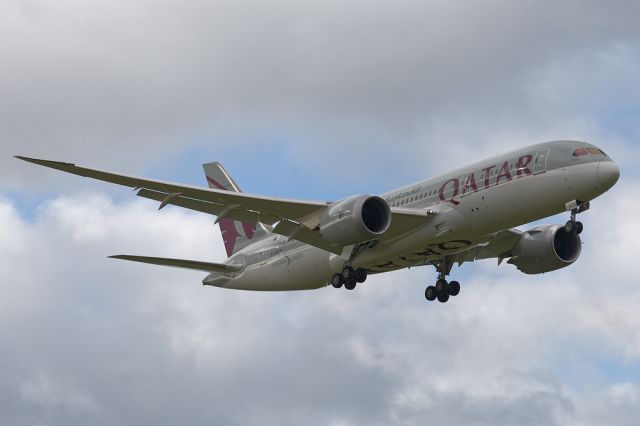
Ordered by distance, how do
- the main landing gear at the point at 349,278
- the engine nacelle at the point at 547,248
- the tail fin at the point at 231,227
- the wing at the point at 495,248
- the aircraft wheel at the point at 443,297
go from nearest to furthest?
the main landing gear at the point at 349,278
the engine nacelle at the point at 547,248
the wing at the point at 495,248
the aircraft wheel at the point at 443,297
the tail fin at the point at 231,227

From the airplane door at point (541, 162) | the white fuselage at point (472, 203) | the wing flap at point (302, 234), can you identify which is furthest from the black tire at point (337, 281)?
the airplane door at point (541, 162)

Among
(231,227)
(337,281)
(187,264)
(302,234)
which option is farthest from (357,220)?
(231,227)

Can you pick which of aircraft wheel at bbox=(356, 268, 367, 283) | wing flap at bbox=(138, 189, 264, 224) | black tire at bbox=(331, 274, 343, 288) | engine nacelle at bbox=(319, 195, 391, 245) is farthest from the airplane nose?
wing flap at bbox=(138, 189, 264, 224)

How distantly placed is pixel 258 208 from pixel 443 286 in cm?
998

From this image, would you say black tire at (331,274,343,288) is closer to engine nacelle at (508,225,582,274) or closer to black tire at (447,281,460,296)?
black tire at (447,281,460,296)

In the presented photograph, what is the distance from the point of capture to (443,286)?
163ft

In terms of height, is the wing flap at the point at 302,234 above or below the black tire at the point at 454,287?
below

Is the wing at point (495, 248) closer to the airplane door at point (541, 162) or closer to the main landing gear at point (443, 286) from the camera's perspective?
the main landing gear at point (443, 286)

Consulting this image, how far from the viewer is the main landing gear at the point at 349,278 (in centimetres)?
4550

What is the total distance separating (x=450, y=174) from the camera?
44.3 metres

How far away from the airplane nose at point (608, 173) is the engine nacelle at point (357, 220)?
25.3 feet

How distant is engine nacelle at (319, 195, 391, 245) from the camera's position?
42781 mm

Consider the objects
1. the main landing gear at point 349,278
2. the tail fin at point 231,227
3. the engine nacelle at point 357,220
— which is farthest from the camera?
the tail fin at point 231,227

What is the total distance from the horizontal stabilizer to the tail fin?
2.08m
